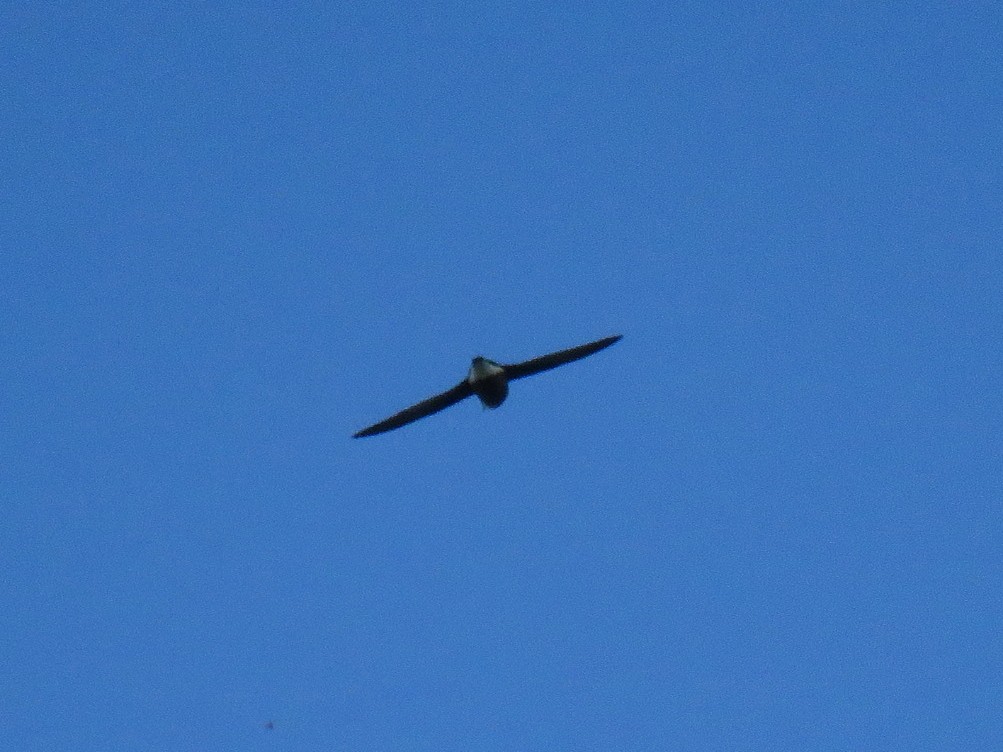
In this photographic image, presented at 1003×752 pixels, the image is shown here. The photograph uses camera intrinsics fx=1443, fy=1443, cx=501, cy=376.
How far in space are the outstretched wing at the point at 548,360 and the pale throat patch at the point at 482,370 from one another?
34 cm

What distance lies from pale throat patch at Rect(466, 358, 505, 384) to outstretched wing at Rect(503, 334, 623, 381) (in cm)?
34

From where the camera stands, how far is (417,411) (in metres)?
38.7

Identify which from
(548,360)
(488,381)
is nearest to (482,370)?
(488,381)

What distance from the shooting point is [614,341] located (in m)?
37.8

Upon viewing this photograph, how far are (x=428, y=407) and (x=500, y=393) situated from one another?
207 cm

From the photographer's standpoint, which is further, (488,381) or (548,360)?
(548,360)

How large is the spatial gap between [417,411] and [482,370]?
230 centimetres

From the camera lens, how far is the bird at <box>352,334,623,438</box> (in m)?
37.8

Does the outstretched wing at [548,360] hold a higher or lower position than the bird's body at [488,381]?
higher

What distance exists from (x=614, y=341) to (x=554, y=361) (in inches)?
69.3

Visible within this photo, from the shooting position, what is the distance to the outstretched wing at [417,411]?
38.4 meters

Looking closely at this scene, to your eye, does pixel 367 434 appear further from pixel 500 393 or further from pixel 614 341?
pixel 614 341

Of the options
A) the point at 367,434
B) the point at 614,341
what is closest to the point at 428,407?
the point at 367,434

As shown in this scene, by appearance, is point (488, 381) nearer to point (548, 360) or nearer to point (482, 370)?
point (482, 370)
